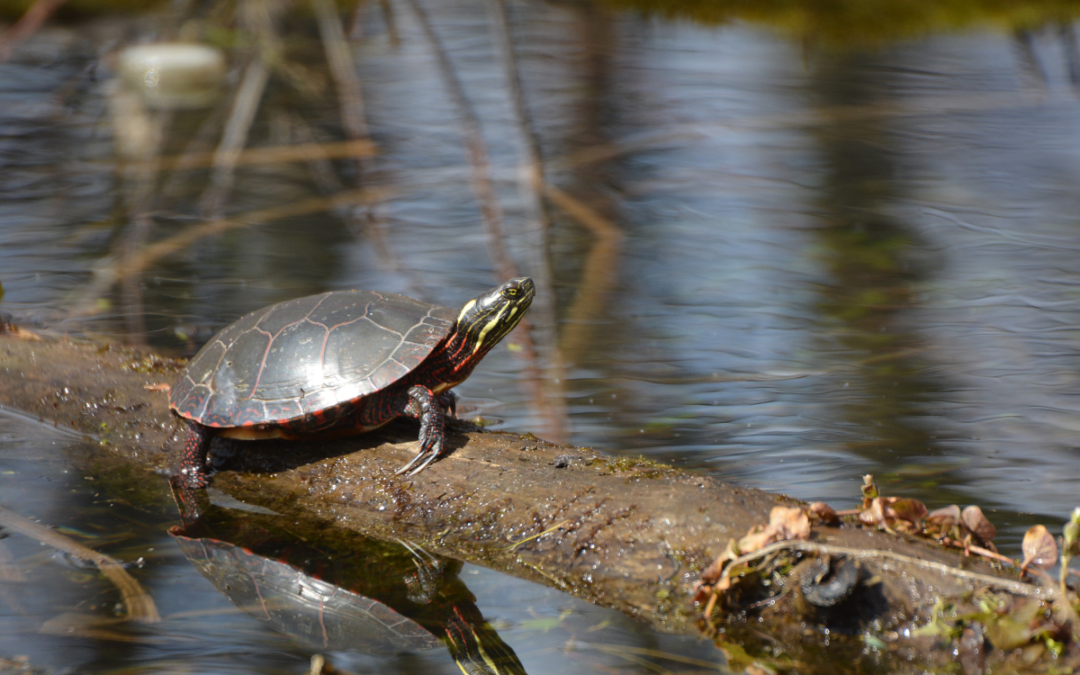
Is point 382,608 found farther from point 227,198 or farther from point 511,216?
point 227,198

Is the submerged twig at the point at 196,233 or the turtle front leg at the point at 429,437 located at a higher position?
the submerged twig at the point at 196,233

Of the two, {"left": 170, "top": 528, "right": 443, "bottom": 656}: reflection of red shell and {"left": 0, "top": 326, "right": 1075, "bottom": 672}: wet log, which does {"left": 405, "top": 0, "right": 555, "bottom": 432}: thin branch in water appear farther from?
{"left": 170, "top": 528, "right": 443, "bottom": 656}: reflection of red shell

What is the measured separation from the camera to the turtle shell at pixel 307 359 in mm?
3258

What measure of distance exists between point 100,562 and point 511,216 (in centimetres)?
497

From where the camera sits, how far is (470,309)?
3.52 meters

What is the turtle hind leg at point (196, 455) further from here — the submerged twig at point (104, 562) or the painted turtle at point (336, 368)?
the submerged twig at point (104, 562)

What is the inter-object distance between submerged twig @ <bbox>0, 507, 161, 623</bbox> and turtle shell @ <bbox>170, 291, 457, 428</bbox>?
0.56 m

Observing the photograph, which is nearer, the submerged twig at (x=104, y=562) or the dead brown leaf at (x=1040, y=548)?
the dead brown leaf at (x=1040, y=548)

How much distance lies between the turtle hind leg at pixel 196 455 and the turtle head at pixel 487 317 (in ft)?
3.27

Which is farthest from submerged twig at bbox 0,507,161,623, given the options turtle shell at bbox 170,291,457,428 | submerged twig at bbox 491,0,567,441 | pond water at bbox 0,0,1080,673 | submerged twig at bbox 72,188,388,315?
submerged twig at bbox 72,188,388,315

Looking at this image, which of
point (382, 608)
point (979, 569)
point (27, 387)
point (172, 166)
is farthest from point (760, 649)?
point (172, 166)

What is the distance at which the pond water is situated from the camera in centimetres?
354

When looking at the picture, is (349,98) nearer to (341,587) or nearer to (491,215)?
(491,215)

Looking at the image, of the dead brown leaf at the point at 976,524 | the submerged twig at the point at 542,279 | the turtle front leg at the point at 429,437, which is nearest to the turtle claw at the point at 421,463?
the turtle front leg at the point at 429,437
